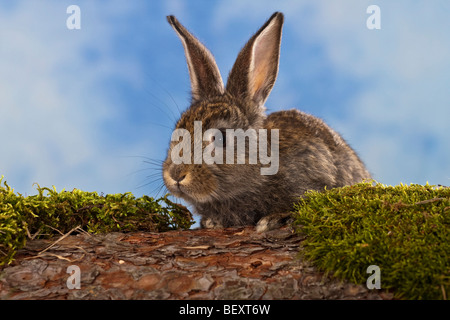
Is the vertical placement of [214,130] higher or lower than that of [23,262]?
higher

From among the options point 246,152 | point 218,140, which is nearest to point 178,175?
point 218,140

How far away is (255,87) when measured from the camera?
19.3ft

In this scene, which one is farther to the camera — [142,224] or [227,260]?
[142,224]

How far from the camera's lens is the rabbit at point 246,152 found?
5.21 metres

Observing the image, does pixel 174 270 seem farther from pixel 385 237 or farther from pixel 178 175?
pixel 385 237

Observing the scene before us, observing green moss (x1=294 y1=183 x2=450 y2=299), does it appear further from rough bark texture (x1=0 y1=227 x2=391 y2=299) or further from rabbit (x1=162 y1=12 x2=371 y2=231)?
rabbit (x1=162 y1=12 x2=371 y2=231)

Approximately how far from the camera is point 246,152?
5383 mm

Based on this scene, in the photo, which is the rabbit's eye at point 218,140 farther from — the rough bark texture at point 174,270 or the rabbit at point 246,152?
the rough bark texture at point 174,270

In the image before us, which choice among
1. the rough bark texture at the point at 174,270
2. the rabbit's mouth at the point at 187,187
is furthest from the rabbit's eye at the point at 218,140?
the rough bark texture at the point at 174,270

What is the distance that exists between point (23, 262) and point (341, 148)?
4.89 metres
